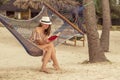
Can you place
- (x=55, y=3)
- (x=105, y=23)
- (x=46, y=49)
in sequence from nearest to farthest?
1. (x=46, y=49)
2. (x=105, y=23)
3. (x=55, y=3)

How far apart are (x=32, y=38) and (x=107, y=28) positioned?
849 cm

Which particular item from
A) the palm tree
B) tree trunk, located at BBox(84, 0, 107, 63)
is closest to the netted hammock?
tree trunk, located at BBox(84, 0, 107, 63)

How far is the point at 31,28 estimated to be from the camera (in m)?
10.1

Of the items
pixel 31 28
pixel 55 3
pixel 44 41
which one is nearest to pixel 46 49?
pixel 44 41

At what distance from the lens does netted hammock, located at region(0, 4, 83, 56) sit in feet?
27.2

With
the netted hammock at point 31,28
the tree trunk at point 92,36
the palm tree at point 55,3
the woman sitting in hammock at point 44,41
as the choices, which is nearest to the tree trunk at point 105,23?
the palm tree at point 55,3

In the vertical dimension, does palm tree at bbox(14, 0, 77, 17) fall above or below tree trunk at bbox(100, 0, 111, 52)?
above

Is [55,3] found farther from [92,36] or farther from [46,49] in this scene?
[46,49]

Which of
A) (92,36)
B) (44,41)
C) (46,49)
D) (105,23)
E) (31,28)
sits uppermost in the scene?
(31,28)

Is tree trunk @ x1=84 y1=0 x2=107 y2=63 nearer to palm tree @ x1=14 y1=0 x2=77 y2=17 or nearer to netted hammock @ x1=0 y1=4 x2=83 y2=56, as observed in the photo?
netted hammock @ x1=0 y1=4 x2=83 y2=56

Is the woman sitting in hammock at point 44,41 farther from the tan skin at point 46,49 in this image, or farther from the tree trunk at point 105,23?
the tree trunk at point 105,23

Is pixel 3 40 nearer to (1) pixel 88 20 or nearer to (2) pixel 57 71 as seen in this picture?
(1) pixel 88 20

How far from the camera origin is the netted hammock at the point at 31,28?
27.2 ft

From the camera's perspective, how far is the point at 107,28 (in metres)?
16.7
